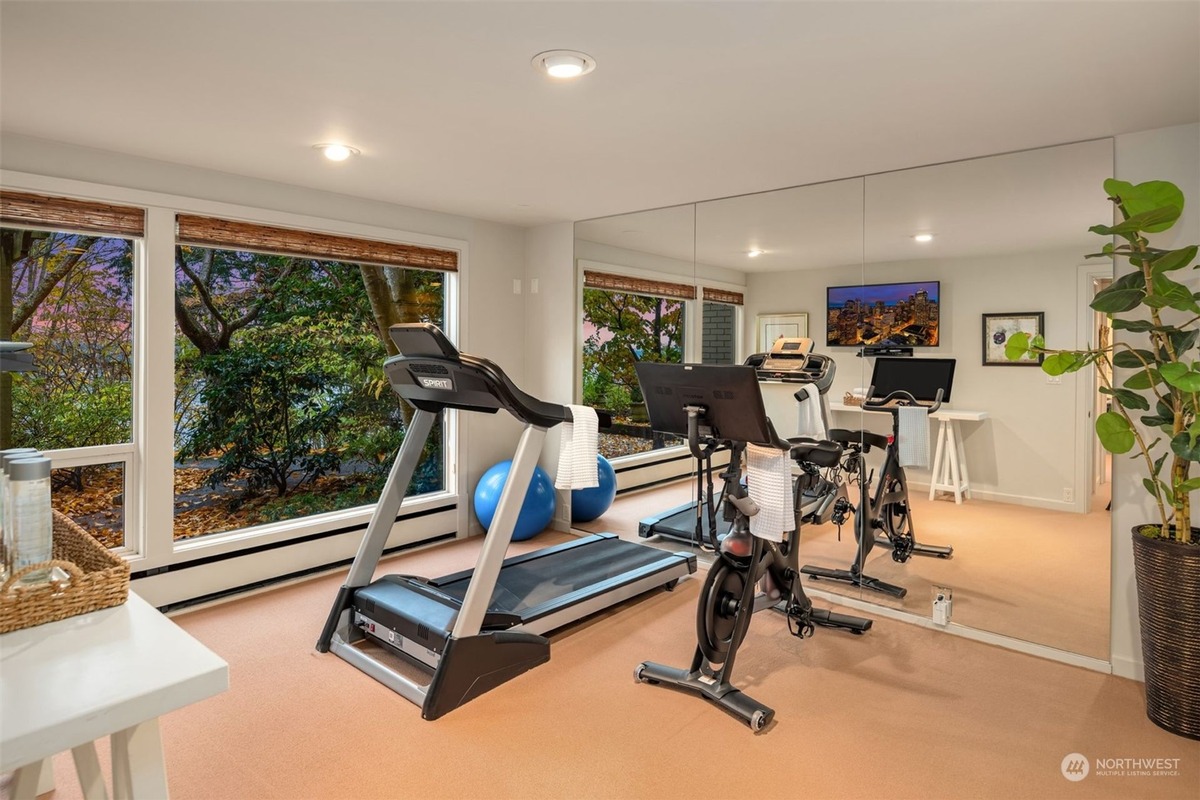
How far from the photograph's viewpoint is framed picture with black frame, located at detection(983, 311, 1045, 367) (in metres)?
3.15

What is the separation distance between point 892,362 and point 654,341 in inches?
64.2

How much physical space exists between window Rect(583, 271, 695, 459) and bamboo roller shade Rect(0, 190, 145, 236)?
9.03 feet

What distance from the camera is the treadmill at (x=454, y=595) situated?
270 centimetres

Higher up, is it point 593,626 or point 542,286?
point 542,286

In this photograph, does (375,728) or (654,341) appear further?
(654,341)

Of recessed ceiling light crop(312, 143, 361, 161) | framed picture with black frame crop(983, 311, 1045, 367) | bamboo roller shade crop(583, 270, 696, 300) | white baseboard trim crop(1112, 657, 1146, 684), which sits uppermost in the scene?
recessed ceiling light crop(312, 143, 361, 161)

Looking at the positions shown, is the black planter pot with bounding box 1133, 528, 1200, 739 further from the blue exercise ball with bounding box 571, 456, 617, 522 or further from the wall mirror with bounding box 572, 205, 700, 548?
the blue exercise ball with bounding box 571, 456, 617, 522

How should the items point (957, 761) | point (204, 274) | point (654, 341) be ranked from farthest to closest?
point (654, 341), point (204, 274), point (957, 761)

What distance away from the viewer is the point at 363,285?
4.90 meters

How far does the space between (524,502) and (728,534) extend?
86.5 inches

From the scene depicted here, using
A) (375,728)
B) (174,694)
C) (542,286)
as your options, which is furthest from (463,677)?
(542,286)

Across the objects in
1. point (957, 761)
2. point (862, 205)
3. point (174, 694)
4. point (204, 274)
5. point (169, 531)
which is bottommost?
point (957, 761)

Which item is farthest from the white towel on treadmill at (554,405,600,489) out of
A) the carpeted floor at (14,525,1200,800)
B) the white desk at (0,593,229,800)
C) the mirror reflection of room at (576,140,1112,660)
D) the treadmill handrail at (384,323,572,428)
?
the white desk at (0,593,229,800)

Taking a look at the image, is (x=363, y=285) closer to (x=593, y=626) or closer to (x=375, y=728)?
(x=593, y=626)
